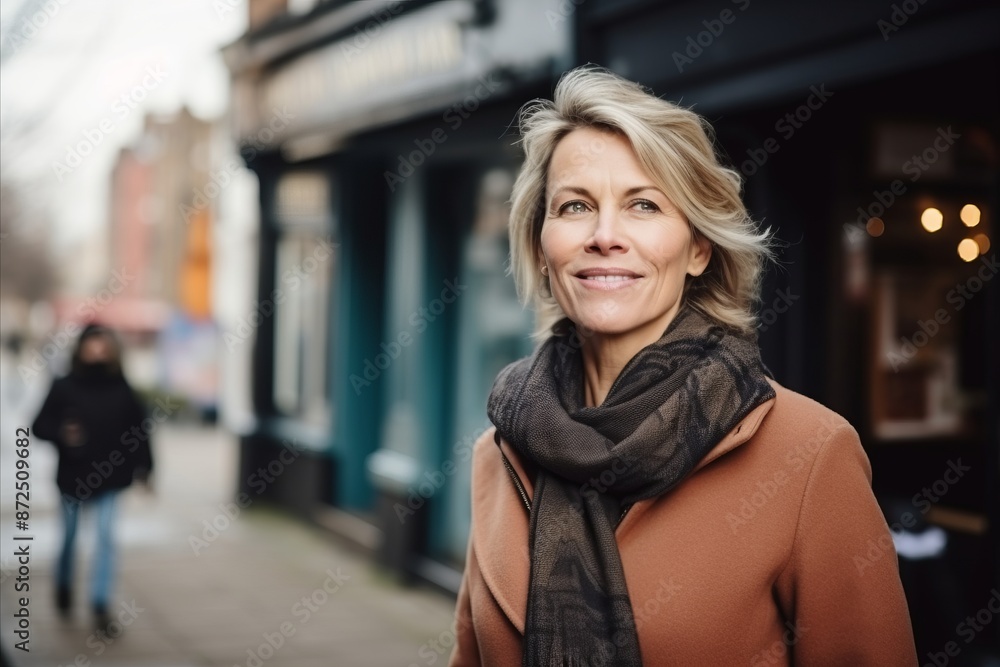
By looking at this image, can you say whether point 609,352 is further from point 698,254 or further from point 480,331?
point 480,331

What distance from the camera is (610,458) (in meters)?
1.88

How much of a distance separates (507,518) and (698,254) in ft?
2.15

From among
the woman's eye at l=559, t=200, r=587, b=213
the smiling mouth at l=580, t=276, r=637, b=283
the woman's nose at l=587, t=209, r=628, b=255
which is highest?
the woman's eye at l=559, t=200, r=587, b=213

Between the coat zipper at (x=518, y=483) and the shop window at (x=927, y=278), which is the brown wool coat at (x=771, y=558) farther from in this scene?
Result: the shop window at (x=927, y=278)

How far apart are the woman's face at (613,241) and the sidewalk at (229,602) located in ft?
15.5

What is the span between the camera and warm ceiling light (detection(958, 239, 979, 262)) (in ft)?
17.1

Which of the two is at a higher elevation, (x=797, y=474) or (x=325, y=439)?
(x=797, y=474)

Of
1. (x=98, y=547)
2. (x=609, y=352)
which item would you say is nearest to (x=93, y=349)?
(x=98, y=547)

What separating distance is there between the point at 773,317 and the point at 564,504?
11.2 feet

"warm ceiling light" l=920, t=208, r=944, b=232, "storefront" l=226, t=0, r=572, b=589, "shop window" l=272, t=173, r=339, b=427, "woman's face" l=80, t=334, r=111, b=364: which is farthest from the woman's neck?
"shop window" l=272, t=173, r=339, b=427

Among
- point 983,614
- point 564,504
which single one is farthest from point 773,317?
point 564,504

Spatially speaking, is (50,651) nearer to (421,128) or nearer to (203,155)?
(421,128)

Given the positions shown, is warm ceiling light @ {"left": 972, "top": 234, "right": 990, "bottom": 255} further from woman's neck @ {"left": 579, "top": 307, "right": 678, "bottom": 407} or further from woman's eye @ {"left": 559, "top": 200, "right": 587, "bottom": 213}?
woman's eye @ {"left": 559, "top": 200, "right": 587, "bottom": 213}

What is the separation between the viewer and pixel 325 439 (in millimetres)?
9844
